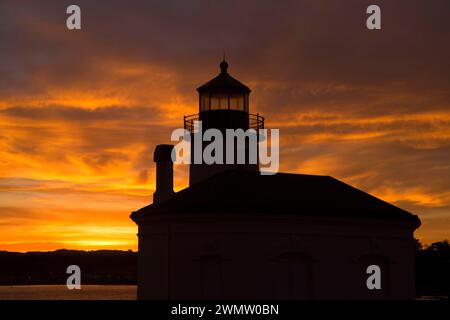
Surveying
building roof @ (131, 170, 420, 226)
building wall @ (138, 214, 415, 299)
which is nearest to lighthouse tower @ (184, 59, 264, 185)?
building roof @ (131, 170, 420, 226)

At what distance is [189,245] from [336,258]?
5422 millimetres

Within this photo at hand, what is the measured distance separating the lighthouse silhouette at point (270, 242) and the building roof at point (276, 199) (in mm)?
40

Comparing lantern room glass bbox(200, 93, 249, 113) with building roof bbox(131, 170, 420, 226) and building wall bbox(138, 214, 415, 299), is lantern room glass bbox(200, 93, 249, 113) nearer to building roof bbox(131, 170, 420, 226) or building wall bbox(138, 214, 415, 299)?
building roof bbox(131, 170, 420, 226)

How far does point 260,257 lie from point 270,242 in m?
0.62

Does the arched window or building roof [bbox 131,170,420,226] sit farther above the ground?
building roof [bbox 131,170,420,226]

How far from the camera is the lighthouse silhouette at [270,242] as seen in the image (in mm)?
24094

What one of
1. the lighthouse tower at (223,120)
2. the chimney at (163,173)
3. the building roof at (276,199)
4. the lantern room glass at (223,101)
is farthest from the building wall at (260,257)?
the lantern room glass at (223,101)

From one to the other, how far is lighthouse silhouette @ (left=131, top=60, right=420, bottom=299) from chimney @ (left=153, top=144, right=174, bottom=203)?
Result: 2.98 meters

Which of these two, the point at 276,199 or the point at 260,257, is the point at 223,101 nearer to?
the point at 276,199

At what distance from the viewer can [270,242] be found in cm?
2428

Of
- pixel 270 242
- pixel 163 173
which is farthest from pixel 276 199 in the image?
pixel 163 173

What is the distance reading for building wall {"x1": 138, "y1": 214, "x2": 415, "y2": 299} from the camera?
24.1 metres

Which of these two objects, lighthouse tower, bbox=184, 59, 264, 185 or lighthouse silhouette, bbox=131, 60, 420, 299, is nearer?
lighthouse silhouette, bbox=131, 60, 420, 299
